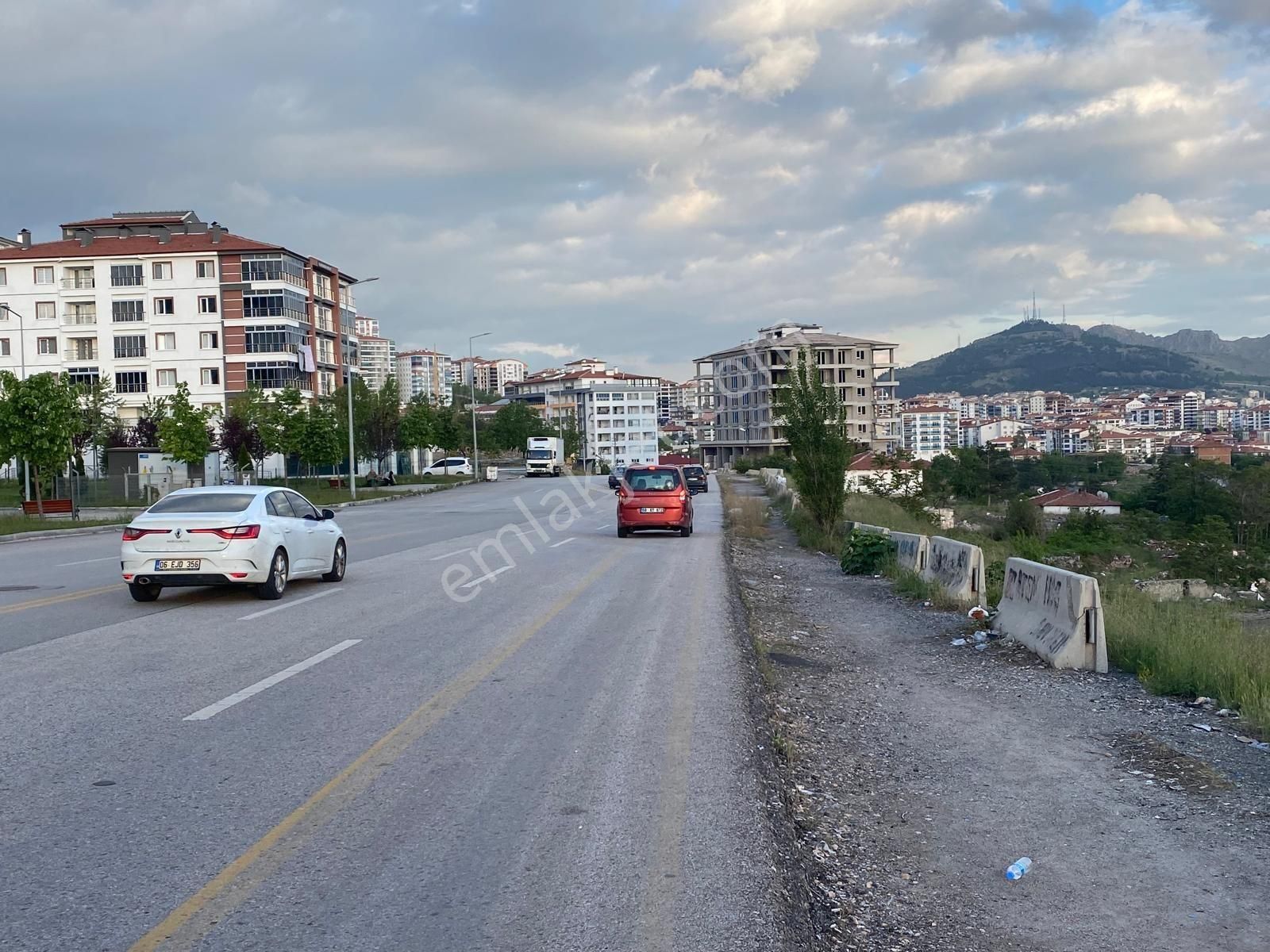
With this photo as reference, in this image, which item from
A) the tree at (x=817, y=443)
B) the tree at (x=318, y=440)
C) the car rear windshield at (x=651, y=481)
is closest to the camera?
the tree at (x=817, y=443)

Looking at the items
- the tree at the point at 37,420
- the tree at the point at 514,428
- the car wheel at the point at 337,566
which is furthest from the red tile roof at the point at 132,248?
the car wheel at the point at 337,566

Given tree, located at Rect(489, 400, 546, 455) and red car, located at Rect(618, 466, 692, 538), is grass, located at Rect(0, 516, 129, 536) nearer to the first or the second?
red car, located at Rect(618, 466, 692, 538)

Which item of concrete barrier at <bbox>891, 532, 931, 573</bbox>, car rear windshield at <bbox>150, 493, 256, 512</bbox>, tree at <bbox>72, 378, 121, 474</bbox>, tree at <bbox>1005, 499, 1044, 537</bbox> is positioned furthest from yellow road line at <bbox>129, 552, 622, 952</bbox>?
tree at <bbox>72, 378, 121, 474</bbox>

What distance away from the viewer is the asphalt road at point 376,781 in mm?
4551

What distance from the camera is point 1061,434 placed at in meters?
Answer: 182

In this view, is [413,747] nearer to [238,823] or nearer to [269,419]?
[238,823]

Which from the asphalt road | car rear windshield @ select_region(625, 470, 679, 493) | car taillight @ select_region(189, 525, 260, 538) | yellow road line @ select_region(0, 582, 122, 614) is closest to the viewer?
the asphalt road

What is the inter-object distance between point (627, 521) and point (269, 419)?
36938mm

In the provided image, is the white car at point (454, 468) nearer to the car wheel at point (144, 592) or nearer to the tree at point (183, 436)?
the tree at point (183, 436)

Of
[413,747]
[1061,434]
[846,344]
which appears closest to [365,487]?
[413,747]

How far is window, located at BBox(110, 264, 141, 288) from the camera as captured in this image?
8725 centimetres

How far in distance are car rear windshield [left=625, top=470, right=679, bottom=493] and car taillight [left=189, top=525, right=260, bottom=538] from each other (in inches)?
589

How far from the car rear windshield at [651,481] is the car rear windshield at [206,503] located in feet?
47.3

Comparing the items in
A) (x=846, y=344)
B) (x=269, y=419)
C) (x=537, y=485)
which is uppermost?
(x=846, y=344)
